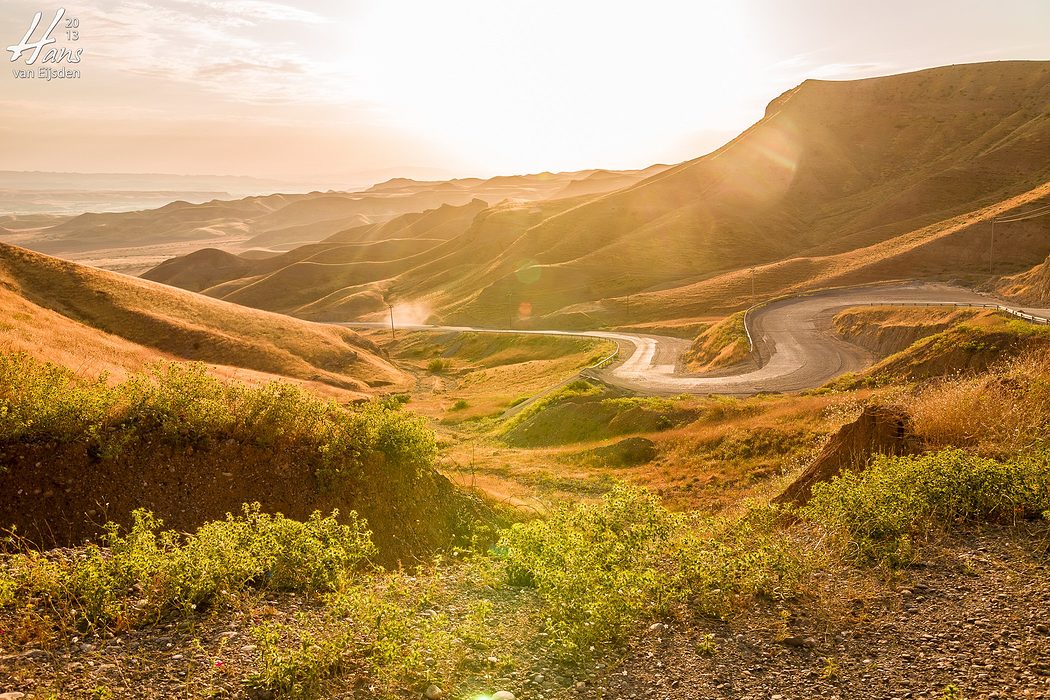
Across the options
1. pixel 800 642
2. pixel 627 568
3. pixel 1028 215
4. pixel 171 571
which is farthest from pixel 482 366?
pixel 1028 215

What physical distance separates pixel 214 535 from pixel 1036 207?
99.6 meters

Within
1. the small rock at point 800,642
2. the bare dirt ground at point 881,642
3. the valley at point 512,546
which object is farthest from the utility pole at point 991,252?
the small rock at point 800,642

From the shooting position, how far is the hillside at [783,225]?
83188 millimetres

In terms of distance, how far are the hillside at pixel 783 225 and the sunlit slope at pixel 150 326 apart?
40.6m

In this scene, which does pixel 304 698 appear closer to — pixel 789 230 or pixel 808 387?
pixel 808 387

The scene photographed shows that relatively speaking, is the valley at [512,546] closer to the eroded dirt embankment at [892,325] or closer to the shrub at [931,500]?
the shrub at [931,500]

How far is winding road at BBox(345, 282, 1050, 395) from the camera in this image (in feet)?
139

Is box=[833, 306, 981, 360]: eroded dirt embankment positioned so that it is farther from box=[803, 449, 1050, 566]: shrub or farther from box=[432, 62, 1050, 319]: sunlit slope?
box=[432, 62, 1050, 319]: sunlit slope

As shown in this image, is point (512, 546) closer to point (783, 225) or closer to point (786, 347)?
point (786, 347)

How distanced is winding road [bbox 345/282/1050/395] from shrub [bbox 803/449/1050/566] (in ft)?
105

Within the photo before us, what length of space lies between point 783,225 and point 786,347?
243 ft

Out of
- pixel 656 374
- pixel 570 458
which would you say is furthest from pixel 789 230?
pixel 570 458

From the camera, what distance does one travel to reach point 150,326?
1789 inches

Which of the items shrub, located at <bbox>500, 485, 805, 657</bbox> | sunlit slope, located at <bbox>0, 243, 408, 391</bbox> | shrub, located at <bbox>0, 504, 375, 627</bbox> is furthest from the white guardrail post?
shrub, located at <bbox>0, 504, 375, 627</bbox>
